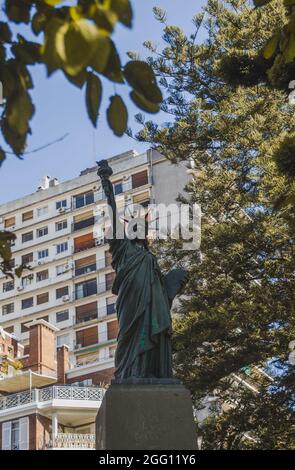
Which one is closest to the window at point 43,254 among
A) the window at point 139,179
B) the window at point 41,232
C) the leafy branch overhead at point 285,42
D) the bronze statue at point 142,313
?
the window at point 41,232

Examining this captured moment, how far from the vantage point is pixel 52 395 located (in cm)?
3772

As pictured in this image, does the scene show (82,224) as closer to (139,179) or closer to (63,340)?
(139,179)

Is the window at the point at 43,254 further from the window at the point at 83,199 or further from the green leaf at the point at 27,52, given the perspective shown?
the green leaf at the point at 27,52

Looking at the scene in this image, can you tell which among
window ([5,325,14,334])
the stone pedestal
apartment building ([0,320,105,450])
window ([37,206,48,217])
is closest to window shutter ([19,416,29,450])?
apartment building ([0,320,105,450])

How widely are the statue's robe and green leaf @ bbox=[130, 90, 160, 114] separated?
4.13m

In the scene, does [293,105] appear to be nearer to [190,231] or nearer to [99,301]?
[190,231]

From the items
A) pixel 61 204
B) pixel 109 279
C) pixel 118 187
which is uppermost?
pixel 61 204

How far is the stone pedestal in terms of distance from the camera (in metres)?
6.64

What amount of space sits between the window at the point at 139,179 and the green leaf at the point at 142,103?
1764 inches

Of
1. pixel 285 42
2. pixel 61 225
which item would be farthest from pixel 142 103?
pixel 61 225

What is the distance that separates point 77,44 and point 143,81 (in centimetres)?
64

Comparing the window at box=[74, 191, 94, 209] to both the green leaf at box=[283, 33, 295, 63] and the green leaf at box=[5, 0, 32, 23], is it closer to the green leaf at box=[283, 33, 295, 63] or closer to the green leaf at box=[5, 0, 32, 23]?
the green leaf at box=[283, 33, 295, 63]

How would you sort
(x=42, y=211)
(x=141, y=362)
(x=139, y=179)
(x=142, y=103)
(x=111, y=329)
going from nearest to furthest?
1. (x=142, y=103)
2. (x=141, y=362)
3. (x=111, y=329)
4. (x=139, y=179)
5. (x=42, y=211)

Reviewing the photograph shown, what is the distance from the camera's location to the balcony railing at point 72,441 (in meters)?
36.3
